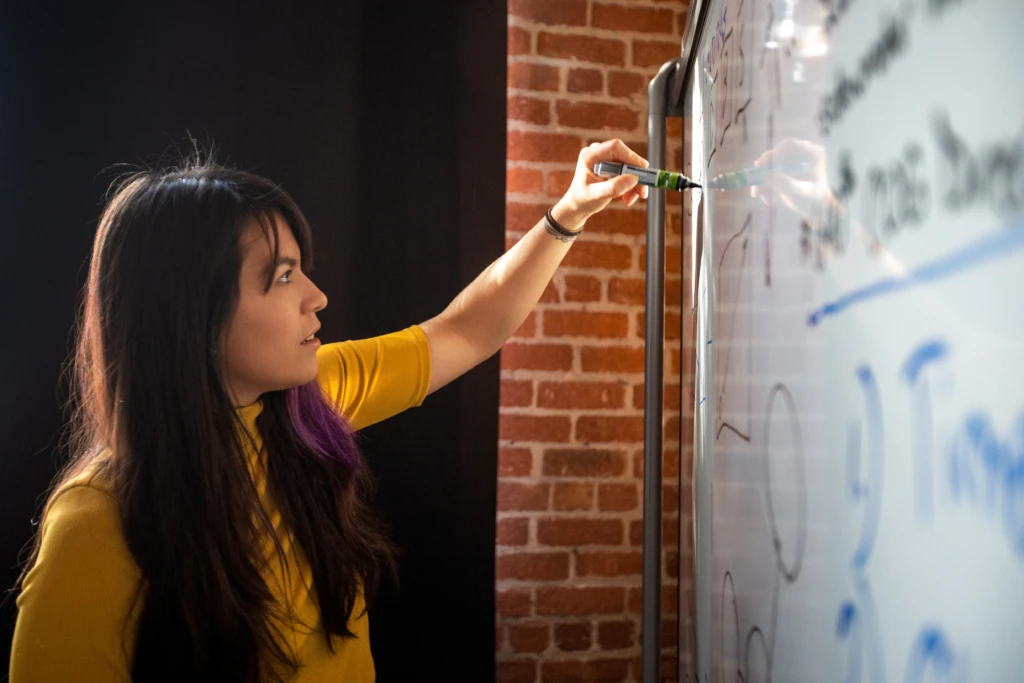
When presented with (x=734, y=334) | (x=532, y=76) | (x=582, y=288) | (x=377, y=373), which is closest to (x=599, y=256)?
(x=582, y=288)

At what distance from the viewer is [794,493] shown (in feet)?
1.49

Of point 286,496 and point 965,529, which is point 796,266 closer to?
point 965,529

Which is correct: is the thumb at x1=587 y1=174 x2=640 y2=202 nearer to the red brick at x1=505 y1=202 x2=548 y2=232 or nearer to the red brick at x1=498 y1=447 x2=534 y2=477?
the red brick at x1=505 y1=202 x2=548 y2=232

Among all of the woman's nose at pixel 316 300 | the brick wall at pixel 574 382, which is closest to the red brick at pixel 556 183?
the brick wall at pixel 574 382

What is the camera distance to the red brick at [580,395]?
154cm

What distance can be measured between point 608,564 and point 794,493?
1.17 m

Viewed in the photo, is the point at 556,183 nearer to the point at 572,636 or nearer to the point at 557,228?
the point at 557,228

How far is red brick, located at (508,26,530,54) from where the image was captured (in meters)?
1.53

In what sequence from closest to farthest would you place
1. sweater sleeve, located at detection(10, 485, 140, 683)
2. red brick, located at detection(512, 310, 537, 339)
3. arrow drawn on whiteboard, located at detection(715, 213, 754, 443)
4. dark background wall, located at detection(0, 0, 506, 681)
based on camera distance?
arrow drawn on whiteboard, located at detection(715, 213, 754, 443)
sweater sleeve, located at detection(10, 485, 140, 683)
dark background wall, located at detection(0, 0, 506, 681)
red brick, located at detection(512, 310, 537, 339)

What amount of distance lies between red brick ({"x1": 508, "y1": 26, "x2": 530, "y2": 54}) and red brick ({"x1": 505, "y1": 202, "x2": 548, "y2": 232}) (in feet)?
1.04

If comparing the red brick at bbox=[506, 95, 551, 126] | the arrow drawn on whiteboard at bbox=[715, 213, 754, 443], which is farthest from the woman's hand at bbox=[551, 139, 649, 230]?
the red brick at bbox=[506, 95, 551, 126]

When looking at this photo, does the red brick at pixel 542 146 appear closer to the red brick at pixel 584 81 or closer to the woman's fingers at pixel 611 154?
the red brick at pixel 584 81

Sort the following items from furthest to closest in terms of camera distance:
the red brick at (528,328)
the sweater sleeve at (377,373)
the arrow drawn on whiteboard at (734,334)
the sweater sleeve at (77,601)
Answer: the red brick at (528,328)
the sweater sleeve at (377,373)
the sweater sleeve at (77,601)
the arrow drawn on whiteboard at (734,334)

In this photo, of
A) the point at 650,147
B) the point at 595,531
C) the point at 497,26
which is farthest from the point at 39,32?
the point at 595,531
